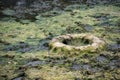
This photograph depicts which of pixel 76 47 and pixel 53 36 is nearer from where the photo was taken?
pixel 76 47

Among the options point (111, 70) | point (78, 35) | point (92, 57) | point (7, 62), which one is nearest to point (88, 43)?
point (78, 35)

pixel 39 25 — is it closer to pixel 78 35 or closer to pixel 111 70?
pixel 78 35

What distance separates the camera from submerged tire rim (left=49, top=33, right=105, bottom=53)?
16.3 ft

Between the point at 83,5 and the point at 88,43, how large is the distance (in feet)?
10.6

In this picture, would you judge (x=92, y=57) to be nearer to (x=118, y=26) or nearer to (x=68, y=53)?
(x=68, y=53)

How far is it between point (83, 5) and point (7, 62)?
4289mm

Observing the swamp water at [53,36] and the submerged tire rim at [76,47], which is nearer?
the swamp water at [53,36]

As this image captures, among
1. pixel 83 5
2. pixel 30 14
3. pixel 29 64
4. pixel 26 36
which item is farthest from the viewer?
pixel 83 5

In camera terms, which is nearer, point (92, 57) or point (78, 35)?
point (92, 57)

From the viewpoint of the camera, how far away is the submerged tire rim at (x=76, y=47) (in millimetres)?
4973

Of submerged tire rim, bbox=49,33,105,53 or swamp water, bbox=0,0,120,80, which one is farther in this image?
submerged tire rim, bbox=49,33,105,53

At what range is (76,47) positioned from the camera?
498cm

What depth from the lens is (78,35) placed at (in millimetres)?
5613

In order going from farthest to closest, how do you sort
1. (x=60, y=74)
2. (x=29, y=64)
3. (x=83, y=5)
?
(x=83, y=5) → (x=29, y=64) → (x=60, y=74)
